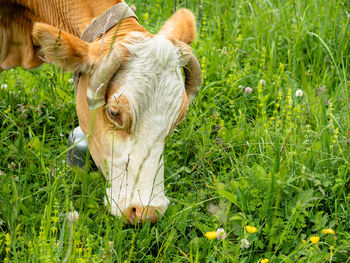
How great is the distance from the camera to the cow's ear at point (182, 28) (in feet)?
13.3

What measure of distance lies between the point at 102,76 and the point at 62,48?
289mm

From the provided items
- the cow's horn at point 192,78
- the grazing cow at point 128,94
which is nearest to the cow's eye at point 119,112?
the grazing cow at point 128,94

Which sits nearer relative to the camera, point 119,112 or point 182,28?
point 119,112

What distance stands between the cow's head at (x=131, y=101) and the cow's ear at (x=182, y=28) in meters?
0.39

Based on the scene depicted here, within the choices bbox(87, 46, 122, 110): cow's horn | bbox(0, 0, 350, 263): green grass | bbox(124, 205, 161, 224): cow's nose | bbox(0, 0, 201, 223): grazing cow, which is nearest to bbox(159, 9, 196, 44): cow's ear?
bbox(0, 0, 201, 223): grazing cow

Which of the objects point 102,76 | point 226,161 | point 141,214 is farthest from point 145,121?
point 226,161

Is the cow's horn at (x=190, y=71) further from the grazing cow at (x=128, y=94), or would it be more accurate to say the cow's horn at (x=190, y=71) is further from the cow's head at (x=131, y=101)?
the cow's head at (x=131, y=101)

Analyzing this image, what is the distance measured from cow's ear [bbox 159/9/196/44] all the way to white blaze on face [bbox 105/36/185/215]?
18.6 inches

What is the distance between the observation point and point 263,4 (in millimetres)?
6605

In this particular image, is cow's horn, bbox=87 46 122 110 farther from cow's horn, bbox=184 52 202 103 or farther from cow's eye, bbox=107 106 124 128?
cow's horn, bbox=184 52 202 103

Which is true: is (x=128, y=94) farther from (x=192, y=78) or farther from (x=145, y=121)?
(x=192, y=78)

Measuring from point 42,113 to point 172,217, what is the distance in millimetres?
2003


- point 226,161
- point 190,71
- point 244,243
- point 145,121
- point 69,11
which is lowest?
point 226,161

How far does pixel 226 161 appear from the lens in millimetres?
4406
